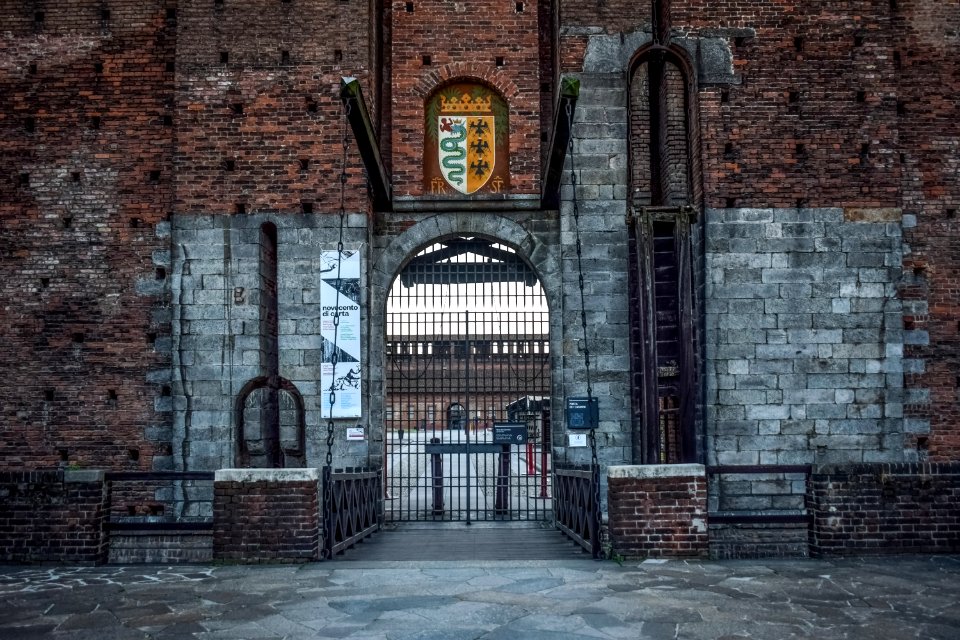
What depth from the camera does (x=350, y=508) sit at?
839 cm

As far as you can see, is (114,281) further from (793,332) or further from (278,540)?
(793,332)

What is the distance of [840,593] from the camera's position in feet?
19.3

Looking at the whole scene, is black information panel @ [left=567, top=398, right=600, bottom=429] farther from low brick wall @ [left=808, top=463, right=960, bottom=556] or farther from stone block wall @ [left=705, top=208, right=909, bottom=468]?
low brick wall @ [left=808, top=463, right=960, bottom=556]

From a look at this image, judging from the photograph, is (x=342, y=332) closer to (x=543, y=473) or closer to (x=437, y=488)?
(x=437, y=488)

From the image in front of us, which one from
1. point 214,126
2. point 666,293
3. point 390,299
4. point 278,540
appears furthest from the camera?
point 390,299

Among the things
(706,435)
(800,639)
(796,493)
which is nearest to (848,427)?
(796,493)

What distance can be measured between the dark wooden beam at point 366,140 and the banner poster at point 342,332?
0.83 metres

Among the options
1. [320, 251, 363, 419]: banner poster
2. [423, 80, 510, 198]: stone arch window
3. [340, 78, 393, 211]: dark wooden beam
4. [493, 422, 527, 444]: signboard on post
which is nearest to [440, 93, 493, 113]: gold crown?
[423, 80, 510, 198]: stone arch window

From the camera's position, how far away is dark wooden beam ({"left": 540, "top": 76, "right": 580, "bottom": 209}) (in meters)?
7.74

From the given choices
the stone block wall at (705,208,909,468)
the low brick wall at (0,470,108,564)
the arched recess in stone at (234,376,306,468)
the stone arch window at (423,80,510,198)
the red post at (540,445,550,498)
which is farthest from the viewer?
the red post at (540,445,550,498)

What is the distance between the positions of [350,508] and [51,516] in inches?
108

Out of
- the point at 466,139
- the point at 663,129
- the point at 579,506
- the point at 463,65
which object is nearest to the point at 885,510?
the point at 579,506

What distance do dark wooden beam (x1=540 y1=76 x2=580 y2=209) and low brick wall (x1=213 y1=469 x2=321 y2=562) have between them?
4280 millimetres

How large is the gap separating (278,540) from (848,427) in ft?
21.9
